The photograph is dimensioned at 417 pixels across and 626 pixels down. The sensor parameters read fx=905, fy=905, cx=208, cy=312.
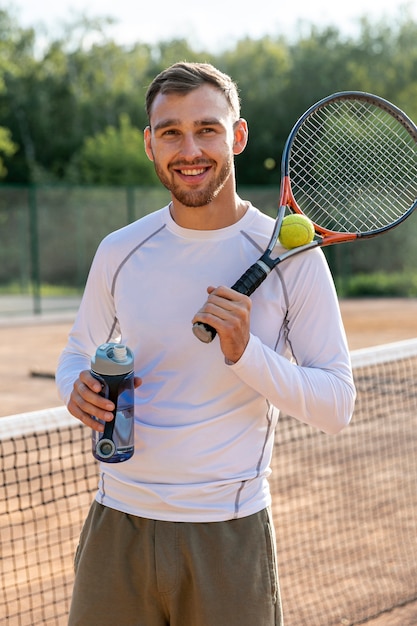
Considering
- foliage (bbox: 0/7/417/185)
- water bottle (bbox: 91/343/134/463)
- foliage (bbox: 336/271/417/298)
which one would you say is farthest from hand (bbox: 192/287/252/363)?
foliage (bbox: 0/7/417/185)

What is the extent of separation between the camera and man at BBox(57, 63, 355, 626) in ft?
6.15

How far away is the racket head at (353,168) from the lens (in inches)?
94.3

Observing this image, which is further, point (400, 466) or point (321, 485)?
point (400, 466)

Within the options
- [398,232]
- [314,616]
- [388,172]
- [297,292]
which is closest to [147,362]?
[297,292]

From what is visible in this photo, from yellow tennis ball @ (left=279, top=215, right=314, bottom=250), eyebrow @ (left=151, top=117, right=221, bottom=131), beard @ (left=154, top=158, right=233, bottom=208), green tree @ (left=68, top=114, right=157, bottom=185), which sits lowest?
green tree @ (left=68, top=114, right=157, bottom=185)

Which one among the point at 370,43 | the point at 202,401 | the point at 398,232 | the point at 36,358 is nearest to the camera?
the point at 202,401

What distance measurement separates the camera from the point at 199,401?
189cm

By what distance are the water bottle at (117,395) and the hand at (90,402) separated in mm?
12

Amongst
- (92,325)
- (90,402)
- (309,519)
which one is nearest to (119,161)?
(309,519)

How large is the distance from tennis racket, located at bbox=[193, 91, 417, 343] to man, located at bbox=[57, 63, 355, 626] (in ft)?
1.22

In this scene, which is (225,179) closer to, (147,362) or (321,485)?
(147,362)

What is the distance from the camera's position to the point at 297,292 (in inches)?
75.0

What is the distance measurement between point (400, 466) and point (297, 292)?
417 cm

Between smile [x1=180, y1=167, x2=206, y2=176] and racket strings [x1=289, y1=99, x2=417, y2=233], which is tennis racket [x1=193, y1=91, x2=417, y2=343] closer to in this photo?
racket strings [x1=289, y1=99, x2=417, y2=233]
